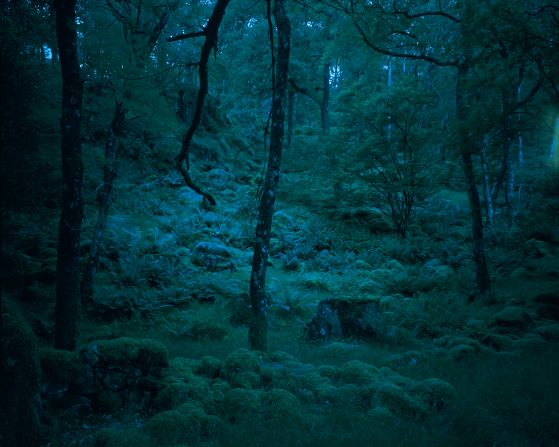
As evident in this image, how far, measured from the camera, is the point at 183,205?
60.0ft

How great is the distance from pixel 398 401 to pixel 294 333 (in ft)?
14.9

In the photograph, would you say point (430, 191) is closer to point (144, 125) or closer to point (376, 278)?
point (376, 278)

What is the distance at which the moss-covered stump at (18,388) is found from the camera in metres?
3.22

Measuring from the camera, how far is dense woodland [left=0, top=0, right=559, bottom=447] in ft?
14.5

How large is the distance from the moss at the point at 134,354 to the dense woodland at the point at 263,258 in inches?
1.1

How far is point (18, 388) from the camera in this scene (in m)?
3.32

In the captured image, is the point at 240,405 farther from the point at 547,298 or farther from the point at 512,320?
the point at 547,298

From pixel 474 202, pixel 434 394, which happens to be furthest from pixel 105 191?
pixel 474 202

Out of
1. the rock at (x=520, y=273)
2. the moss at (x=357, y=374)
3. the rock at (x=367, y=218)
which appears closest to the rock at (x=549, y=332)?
the moss at (x=357, y=374)

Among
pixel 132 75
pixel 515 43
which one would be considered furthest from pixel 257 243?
pixel 515 43

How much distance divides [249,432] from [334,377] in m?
2.13

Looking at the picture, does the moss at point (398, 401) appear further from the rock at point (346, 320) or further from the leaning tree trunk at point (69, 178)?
the leaning tree trunk at point (69, 178)

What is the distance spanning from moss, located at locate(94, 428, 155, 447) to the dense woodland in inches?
0.8

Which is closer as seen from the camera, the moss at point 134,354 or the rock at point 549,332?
the moss at point 134,354
